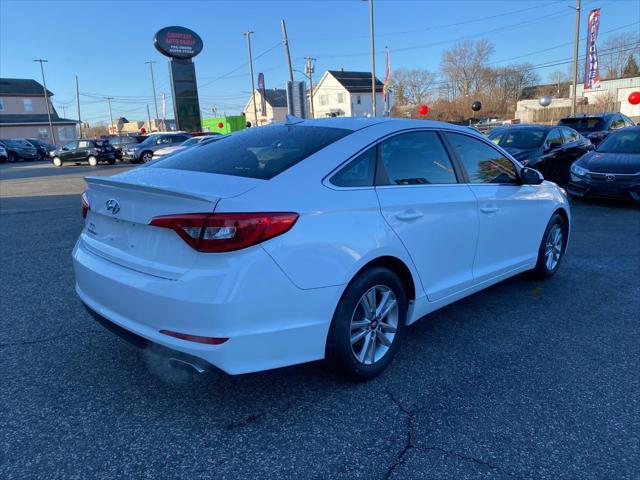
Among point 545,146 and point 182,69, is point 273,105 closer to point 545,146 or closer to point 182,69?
point 182,69

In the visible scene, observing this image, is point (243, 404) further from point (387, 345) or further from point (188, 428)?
point (387, 345)

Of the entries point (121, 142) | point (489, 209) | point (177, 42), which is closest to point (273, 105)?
point (177, 42)

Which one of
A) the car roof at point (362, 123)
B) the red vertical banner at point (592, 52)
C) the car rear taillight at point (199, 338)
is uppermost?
the red vertical banner at point (592, 52)

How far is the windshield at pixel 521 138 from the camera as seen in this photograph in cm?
1121

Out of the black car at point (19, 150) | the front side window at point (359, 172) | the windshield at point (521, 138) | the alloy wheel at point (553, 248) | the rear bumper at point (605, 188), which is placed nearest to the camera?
the front side window at point (359, 172)

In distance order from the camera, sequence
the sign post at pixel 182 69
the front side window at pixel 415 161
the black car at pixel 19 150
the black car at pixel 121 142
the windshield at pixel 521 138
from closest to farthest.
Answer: the front side window at pixel 415 161 → the windshield at pixel 521 138 → the black car at pixel 121 142 → the sign post at pixel 182 69 → the black car at pixel 19 150

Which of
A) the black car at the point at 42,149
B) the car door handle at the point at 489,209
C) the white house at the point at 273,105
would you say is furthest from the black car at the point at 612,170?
the white house at the point at 273,105

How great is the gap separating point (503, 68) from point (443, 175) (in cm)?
8052

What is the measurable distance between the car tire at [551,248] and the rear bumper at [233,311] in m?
3.06

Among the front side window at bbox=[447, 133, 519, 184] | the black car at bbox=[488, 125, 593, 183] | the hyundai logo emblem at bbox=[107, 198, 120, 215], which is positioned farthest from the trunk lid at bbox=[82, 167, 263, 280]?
the black car at bbox=[488, 125, 593, 183]

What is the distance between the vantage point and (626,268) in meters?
5.53

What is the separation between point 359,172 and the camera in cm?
298

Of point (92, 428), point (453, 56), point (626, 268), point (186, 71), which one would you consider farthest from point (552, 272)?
point (453, 56)

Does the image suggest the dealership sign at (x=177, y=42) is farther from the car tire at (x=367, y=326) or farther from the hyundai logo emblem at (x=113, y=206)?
the car tire at (x=367, y=326)
